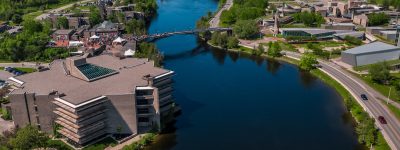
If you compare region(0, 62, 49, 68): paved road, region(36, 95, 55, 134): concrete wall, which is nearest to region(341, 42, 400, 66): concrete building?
region(36, 95, 55, 134): concrete wall

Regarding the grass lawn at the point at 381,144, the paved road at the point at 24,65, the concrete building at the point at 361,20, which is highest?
the concrete building at the point at 361,20

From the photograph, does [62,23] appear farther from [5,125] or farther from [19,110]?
[19,110]

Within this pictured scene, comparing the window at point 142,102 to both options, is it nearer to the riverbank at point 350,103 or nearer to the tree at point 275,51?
the riverbank at point 350,103

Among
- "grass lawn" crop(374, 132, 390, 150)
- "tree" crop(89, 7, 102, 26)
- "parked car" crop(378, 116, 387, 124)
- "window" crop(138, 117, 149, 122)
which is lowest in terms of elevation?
"grass lawn" crop(374, 132, 390, 150)

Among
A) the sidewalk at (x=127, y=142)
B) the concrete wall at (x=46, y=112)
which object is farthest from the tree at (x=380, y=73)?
the concrete wall at (x=46, y=112)

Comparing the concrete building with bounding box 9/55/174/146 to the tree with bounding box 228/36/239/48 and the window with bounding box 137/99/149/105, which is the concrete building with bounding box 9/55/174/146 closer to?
the window with bounding box 137/99/149/105

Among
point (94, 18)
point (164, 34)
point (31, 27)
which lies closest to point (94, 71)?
point (164, 34)
